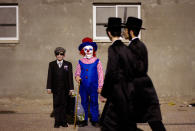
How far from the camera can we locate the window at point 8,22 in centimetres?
972

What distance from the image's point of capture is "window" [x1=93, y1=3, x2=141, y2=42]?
9.62m

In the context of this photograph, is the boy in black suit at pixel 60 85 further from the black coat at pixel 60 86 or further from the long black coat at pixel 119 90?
the long black coat at pixel 119 90

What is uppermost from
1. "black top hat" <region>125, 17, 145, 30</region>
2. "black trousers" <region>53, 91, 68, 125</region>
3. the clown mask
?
"black top hat" <region>125, 17, 145, 30</region>

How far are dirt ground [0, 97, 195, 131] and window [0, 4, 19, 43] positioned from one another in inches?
77.7

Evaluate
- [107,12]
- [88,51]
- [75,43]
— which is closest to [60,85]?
[88,51]

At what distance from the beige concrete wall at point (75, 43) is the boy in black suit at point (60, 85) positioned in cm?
272

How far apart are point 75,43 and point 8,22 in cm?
227

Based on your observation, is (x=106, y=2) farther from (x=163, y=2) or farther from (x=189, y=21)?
(x=189, y=21)

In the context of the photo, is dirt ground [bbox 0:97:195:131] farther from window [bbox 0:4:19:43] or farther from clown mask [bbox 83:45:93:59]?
window [bbox 0:4:19:43]

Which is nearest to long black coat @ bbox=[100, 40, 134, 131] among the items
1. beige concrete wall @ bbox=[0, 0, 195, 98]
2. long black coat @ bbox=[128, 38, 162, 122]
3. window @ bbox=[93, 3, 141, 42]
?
long black coat @ bbox=[128, 38, 162, 122]

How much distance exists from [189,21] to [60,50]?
4.70 metres

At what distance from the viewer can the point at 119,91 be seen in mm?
4211

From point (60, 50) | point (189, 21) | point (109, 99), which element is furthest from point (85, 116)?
point (189, 21)

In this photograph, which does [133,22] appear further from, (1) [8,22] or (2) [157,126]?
(1) [8,22]
